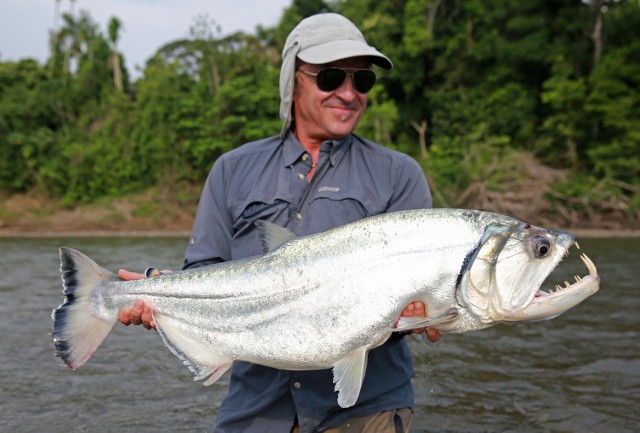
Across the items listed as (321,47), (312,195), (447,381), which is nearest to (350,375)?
(312,195)

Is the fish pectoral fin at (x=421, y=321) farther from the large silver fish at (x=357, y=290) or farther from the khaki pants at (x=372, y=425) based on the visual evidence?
the khaki pants at (x=372, y=425)

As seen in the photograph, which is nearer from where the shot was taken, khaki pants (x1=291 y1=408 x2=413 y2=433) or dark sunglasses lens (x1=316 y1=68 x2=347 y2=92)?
khaki pants (x1=291 y1=408 x2=413 y2=433)

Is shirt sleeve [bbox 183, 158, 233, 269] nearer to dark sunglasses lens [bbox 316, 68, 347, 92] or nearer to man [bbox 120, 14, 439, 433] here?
man [bbox 120, 14, 439, 433]

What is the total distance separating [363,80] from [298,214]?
0.82m

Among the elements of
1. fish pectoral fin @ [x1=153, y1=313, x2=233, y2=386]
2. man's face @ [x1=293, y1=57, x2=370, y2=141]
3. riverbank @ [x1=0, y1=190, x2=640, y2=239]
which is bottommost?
riverbank @ [x1=0, y1=190, x2=640, y2=239]

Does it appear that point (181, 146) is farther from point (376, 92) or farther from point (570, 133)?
point (570, 133)

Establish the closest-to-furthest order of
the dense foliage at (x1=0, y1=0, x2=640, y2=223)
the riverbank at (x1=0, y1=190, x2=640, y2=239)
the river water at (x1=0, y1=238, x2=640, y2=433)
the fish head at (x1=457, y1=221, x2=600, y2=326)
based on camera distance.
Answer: the fish head at (x1=457, y1=221, x2=600, y2=326) → the river water at (x1=0, y1=238, x2=640, y2=433) → the riverbank at (x1=0, y1=190, x2=640, y2=239) → the dense foliage at (x1=0, y1=0, x2=640, y2=223)

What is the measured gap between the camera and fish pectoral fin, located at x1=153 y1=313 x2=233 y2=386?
313 cm

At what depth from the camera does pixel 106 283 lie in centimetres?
331

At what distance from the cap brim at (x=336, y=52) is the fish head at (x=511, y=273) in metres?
1.24

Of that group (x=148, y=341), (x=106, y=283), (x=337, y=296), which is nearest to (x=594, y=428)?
(x=337, y=296)

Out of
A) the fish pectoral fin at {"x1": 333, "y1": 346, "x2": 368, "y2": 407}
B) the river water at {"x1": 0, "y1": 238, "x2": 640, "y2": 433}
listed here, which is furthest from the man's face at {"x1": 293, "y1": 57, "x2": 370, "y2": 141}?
the river water at {"x1": 0, "y1": 238, "x2": 640, "y2": 433}

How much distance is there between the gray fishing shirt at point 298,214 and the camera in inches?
129

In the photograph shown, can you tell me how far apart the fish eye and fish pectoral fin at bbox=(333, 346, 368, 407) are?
82cm
